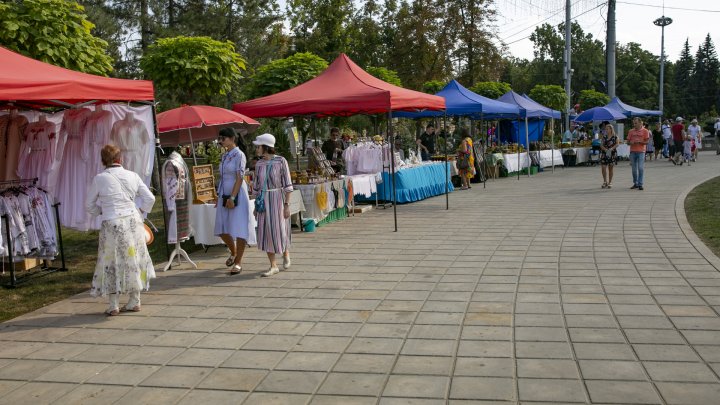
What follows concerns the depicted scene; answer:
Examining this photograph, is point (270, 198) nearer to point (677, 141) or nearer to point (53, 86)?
point (53, 86)

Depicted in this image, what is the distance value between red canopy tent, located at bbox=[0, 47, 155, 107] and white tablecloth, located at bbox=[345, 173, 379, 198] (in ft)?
20.6

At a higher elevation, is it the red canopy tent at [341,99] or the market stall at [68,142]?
the red canopy tent at [341,99]

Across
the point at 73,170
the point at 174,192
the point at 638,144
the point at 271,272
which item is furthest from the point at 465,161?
the point at 73,170

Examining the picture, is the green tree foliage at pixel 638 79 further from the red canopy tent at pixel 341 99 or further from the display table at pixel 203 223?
the display table at pixel 203 223

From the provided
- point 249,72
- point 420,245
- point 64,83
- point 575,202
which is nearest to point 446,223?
point 420,245

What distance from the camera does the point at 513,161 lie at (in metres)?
22.8

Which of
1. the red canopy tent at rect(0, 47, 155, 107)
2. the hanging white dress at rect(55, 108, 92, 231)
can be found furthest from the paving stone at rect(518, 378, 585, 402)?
the hanging white dress at rect(55, 108, 92, 231)

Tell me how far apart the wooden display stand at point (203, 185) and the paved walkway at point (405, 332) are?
782 mm

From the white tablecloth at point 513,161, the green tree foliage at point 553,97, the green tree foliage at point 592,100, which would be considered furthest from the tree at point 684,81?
the white tablecloth at point 513,161

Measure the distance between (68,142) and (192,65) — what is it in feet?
→ 14.0

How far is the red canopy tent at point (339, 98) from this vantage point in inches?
450

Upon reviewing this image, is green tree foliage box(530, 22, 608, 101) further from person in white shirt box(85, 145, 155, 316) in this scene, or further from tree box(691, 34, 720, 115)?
person in white shirt box(85, 145, 155, 316)

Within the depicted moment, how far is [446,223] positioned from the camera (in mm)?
11750

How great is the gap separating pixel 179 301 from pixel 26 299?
5.57ft
